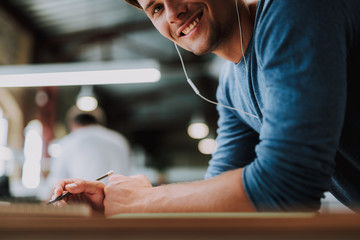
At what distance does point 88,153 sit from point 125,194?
7.45 feet

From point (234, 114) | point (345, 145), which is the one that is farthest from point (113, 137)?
point (345, 145)

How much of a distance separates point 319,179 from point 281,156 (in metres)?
0.09

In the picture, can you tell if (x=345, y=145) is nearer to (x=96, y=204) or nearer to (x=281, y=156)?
(x=281, y=156)

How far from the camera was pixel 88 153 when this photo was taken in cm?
307

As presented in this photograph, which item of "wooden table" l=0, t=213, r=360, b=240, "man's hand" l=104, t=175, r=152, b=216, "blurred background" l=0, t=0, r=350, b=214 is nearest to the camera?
"wooden table" l=0, t=213, r=360, b=240

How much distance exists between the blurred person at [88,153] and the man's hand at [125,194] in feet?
6.84

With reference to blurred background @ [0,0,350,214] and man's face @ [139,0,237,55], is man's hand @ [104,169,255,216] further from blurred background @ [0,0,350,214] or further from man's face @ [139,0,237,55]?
blurred background @ [0,0,350,214]

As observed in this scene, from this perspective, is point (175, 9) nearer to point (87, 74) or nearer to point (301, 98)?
point (301, 98)

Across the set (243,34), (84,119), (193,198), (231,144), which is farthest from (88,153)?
(193,198)

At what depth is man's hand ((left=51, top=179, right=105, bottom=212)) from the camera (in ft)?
3.26

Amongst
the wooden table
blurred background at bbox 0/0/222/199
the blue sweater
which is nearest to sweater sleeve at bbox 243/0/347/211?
the blue sweater

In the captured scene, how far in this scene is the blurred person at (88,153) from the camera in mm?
3043

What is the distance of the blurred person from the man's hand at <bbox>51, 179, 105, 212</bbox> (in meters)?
2.01

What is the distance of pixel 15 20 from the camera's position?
6.79 meters
